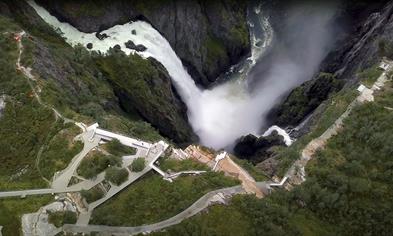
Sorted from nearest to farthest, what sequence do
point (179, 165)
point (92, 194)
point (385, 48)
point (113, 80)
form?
point (92, 194)
point (179, 165)
point (385, 48)
point (113, 80)

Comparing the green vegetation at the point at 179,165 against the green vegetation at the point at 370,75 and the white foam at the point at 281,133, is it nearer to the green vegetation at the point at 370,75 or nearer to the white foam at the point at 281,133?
the white foam at the point at 281,133

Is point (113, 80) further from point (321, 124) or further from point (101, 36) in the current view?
point (321, 124)

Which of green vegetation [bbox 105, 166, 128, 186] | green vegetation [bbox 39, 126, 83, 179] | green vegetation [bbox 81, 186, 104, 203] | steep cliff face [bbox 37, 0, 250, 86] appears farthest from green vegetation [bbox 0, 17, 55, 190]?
steep cliff face [bbox 37, 0, 250, 86]

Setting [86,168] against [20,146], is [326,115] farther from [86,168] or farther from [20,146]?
[20,146]

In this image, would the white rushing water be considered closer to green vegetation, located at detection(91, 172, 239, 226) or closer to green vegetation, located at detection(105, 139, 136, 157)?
green vegetation, located at detection(91, 172, 239, 226)

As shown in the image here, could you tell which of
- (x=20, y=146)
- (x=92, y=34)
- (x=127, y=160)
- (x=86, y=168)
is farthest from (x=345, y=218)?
(x=92, y=34)

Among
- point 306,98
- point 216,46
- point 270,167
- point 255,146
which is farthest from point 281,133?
point 216,46

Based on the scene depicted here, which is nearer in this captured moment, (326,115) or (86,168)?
(86,168)
